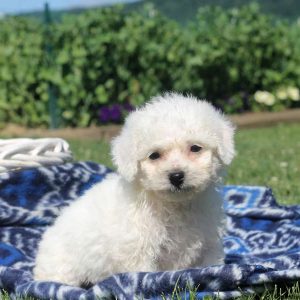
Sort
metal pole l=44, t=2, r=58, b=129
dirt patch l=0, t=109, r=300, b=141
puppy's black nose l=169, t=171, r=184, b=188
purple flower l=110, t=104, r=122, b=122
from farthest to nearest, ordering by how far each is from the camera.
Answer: purple flower l=110, t=104, r=122, b=122
metal pole l=44, t=2, r=58, b=129
dirt patch l=0, t=109, r=300, b=141
puppy's black nose l=169, t=171, r=184, b=188

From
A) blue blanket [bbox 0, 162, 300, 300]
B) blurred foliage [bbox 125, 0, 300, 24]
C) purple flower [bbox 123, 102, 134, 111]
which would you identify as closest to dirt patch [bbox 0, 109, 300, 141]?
purple flower [bbox 123, 102, 134, 111]

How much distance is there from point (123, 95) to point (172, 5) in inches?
97.3

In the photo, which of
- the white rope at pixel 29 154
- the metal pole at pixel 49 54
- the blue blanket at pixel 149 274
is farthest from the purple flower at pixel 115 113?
the white rope at pixel 29 154

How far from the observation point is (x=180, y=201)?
10.7ft

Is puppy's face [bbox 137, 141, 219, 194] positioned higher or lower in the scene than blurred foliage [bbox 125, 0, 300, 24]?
higher

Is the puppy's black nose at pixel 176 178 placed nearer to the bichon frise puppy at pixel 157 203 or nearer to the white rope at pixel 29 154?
the bichon frise puppy at pixel 157 203

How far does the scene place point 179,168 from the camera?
120 inches

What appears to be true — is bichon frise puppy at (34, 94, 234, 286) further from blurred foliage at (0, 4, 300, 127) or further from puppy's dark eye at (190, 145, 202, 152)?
blurred foliage at (0, 4, 300, 127)

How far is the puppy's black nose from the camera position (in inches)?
120

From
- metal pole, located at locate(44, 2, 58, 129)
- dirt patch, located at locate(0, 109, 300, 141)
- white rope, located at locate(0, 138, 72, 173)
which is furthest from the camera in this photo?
metal pole, located at locate(44, 2, 58, 129)

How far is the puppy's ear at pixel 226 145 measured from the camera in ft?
10.6

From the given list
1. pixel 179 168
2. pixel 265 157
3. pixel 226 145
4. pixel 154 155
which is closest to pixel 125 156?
pixel 154 155

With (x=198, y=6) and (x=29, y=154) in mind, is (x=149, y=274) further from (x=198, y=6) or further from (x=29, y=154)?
(x=198, y=6)

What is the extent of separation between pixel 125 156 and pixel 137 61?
27.5 ft
